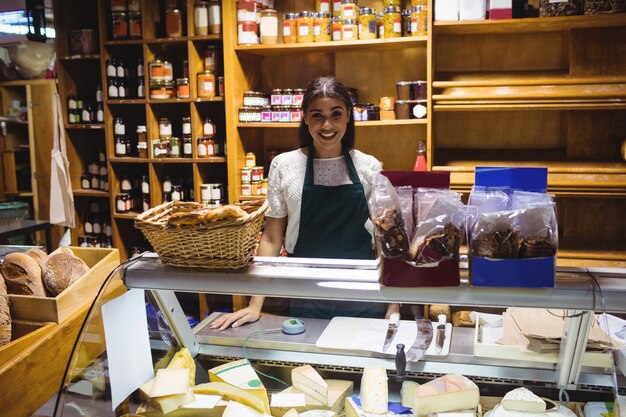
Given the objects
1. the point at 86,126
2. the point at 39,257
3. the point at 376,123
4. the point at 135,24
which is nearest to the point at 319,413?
the point at 39,257

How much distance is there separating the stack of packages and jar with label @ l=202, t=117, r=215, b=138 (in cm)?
278

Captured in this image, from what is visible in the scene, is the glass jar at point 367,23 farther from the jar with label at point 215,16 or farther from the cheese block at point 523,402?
the cheese block at point 523,402

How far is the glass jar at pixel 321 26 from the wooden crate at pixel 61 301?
82.3 inches

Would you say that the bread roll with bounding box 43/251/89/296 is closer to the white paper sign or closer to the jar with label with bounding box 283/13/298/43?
the white paper sign

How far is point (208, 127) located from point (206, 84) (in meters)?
0.28

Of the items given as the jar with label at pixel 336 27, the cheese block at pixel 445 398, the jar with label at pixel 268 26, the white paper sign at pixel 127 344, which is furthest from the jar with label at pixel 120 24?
the cheese block at pixel 445 398

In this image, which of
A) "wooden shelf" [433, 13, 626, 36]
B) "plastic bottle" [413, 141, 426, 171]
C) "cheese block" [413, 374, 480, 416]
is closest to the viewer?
"cheese block" [413, 374, 480, 416]

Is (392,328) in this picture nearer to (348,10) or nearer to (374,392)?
(374,392)

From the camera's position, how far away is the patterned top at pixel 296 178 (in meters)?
2.60

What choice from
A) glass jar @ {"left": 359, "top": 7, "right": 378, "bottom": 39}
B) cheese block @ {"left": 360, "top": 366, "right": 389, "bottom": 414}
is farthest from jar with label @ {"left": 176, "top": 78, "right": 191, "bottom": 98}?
cheese block @ {"left": 360, "top": 366, "right": 389, "bottom": 414}

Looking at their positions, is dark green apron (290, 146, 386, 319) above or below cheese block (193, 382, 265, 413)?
above

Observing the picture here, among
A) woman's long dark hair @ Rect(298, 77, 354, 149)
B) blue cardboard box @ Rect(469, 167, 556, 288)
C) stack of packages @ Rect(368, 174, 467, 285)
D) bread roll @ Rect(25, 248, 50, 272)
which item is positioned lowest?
bread roll @ Rect(25, 248, 50, 272)

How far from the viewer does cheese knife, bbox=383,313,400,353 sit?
1658 millimetres

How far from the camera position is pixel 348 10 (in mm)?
3412
